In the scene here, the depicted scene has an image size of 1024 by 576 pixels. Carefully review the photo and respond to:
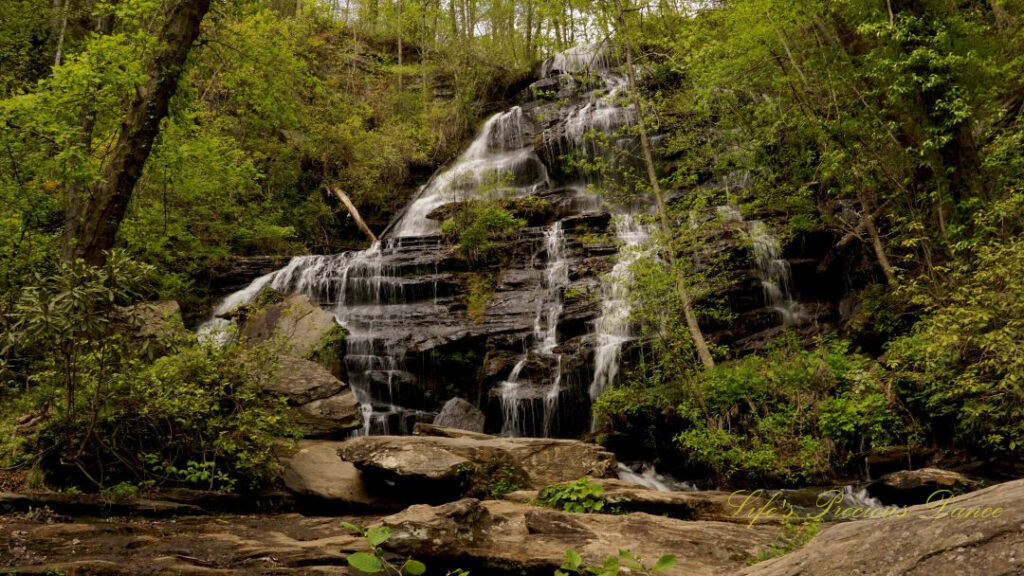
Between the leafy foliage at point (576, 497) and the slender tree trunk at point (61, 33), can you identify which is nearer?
the leafy foliage at point (576, 497)

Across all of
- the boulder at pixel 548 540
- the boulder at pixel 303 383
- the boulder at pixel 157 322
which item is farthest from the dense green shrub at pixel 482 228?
the boulder at pixel 548 540

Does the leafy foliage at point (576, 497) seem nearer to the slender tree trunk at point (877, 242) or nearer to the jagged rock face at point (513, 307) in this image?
the jagged rock face at point (513, 307)

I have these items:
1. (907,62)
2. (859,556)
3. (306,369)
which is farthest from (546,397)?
(859,556)

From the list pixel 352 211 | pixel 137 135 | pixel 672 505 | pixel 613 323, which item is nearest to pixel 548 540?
pixel 672 505

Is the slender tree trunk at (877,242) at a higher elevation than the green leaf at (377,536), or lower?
higher

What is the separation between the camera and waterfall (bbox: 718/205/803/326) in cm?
1382

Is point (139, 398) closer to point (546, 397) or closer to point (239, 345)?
point (239, 345)

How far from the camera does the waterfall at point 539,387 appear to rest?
1230 cm

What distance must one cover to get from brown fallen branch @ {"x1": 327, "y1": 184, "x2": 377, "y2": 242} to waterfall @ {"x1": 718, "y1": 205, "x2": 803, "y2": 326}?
521 inches

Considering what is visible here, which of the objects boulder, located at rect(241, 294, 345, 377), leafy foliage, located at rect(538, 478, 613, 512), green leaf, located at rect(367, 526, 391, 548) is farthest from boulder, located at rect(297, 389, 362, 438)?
green leaf, located at rect(367, 526, 391, 548)

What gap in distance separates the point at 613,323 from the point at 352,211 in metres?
13.9

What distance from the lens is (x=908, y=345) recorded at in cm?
923

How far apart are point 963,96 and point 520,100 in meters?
18.7

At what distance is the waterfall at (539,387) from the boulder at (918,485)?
20.8 feet
